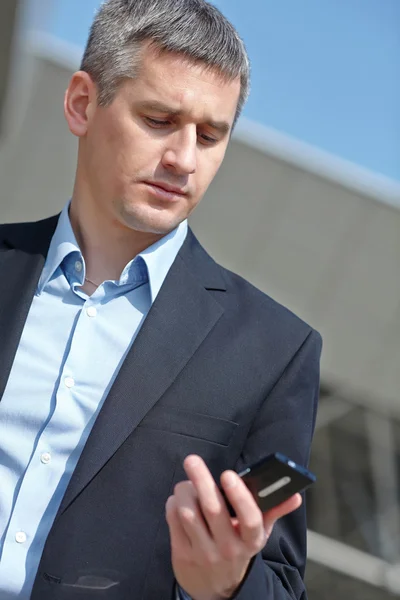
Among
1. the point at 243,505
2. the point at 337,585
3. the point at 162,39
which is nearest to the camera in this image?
the point at 243,505

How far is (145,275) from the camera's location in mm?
2338

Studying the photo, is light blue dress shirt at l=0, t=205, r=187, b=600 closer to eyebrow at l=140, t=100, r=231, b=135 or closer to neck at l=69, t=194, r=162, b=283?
neck at l=69, t=194, r=162, b=283

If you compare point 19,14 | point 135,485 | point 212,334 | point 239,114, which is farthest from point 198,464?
point 19,14

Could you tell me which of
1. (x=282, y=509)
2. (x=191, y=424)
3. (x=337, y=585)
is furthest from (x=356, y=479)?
(x=282, y=509)

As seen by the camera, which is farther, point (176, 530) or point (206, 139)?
point (206, 139)

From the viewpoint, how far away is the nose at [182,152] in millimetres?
2145

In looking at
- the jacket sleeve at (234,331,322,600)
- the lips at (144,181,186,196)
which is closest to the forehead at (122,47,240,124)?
the lips at (144,181,186,196)

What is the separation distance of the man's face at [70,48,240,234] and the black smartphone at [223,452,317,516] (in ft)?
2.50

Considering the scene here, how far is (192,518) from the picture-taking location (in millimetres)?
1634

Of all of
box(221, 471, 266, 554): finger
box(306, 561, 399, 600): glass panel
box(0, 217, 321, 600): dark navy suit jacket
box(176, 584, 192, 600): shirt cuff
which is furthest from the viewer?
box(306, 561, 399, 600): glass panel

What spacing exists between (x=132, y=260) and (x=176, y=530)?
80 centimetres

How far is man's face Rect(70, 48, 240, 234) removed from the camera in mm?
2168

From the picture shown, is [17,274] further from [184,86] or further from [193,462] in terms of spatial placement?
[193,462]

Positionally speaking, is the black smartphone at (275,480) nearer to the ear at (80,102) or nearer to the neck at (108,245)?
the neck at (108,245)
